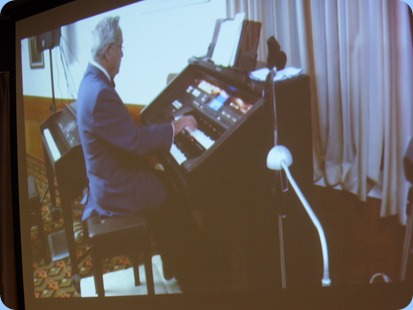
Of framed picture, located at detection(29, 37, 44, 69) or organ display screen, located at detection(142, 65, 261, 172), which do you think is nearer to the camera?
organ display screen, located at detection(142, 65, 261, 172)

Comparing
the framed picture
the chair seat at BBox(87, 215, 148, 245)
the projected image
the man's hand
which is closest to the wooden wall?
the projected image

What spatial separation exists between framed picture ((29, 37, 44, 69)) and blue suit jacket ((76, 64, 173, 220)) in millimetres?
297

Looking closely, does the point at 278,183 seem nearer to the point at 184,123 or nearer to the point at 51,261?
the point at 184,123

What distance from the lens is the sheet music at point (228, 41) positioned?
221 cm

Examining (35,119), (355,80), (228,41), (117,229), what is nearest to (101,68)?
(35,119)

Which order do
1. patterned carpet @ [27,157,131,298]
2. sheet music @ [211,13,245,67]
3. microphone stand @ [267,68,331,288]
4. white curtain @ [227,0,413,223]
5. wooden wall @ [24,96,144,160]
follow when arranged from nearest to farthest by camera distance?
white curtain @ [227,0,413,223] < microphone stand @ [267,68,331,288] < sheet music @ [211,13,245,67] < patterned carpet @ [27,157,131,298] < wooden wall @ [24,96,144,160]

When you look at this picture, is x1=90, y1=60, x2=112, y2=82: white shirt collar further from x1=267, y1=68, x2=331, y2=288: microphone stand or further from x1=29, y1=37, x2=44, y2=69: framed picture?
x1=267, y1=68, x2=331, y2=288: microphone stand

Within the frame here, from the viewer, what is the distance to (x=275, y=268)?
223 cm

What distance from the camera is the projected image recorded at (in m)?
2.07

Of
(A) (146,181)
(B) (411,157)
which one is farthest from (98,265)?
(B) (411,157)

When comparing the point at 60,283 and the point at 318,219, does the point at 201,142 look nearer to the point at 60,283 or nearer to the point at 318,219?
the point at 318,219

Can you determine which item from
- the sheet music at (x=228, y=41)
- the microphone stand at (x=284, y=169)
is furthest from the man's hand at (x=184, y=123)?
the microphone stand at (x=284, y=169)

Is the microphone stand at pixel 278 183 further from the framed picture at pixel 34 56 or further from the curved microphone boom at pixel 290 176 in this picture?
the framed picture at pixel 34 56

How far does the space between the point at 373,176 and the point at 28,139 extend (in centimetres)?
157
